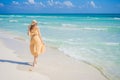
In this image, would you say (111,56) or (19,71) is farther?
(111,56)

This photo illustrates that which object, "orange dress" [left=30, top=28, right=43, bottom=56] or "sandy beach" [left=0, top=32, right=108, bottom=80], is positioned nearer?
"sandy beach" [left=0, top=32, right=108, bottom=80]

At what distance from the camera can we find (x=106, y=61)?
8453 mm

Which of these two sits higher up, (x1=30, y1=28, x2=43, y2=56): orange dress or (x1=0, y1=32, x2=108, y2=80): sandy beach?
(x1=30, y1=28, x2=43, y2=56): orange dress

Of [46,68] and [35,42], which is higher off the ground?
[35,42]

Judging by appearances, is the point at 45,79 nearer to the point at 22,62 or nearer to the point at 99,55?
the point at 22,62

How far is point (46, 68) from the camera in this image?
6.88 m

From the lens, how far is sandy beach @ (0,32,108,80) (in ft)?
20.0

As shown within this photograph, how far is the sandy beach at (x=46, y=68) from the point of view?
608 centimetres

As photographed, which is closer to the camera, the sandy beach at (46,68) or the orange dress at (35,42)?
the sandy beach at (46,68)

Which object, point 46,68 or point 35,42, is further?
point 46,68

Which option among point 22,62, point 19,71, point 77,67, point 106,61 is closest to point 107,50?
point 106,61

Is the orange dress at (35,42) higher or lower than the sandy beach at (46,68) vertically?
higher

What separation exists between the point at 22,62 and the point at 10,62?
383mm

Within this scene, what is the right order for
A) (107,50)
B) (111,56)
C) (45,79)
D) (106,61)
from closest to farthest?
(45,79)
(106,61)
(111,56)
(107,50)
